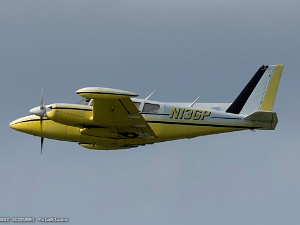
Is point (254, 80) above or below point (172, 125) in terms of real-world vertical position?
above

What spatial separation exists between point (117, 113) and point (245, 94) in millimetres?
7746

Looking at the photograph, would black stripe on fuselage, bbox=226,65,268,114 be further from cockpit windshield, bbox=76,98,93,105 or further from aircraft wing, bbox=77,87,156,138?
cockpit windshield, bbox=76,98,93,105

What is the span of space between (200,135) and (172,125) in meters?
1.57

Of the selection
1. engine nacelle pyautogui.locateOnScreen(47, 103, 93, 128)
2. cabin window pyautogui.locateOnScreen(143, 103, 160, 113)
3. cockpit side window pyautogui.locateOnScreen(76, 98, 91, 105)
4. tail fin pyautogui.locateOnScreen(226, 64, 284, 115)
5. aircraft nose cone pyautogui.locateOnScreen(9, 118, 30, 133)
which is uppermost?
tail fin pyautogui.locateOnScreen(226, 64, 284, 115)

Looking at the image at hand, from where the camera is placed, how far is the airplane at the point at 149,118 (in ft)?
113

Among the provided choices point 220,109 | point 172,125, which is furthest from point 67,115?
point 220,109

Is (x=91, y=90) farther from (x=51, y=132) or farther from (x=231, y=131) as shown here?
(x=231, y=131)

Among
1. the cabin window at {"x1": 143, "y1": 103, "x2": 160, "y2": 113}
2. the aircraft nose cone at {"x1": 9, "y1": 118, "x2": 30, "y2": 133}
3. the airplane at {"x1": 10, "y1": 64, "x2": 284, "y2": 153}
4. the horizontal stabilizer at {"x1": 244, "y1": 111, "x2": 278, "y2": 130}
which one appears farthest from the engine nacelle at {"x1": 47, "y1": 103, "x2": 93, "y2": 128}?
the horizontal stabilizer at {"x1": 244, "y1": 111, "x2": 278, "y2": 130}

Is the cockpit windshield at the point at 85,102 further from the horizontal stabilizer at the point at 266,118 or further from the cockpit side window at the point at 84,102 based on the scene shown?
the horizontal stabilizer at the point at 266,118

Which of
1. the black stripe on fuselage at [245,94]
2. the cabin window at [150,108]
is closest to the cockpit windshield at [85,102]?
the cabin window at [150,108]

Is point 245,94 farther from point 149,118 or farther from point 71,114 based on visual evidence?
point 71,114

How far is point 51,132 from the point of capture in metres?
36.9

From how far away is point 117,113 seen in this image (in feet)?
112

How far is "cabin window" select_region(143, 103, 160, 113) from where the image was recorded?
36062mm
